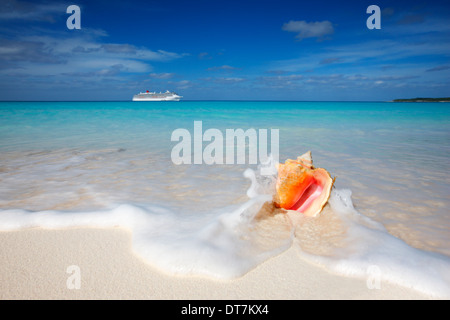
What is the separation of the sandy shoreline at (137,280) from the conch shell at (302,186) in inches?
30.0

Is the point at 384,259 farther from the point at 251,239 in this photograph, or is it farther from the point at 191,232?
the point at 191,232

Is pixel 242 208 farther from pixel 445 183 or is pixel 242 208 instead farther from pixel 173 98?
pixel 173 98

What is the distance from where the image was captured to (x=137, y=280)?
5.47 ft

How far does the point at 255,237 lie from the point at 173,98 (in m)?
93.1

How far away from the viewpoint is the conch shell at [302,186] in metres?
2.62

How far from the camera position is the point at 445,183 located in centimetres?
384

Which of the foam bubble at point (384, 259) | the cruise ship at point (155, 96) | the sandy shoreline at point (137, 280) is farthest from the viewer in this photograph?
the cruise ship at point (155, 96)

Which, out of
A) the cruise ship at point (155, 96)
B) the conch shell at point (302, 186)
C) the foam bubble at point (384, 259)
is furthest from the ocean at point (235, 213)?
the cruise ship at point (155, 96)

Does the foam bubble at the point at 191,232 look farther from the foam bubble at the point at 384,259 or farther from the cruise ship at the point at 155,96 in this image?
the cruise ship at the point at 155,96

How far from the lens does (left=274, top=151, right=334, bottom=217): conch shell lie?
2.62m

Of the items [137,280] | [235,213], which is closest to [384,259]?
[235,213]

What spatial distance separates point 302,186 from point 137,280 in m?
A: 1.87

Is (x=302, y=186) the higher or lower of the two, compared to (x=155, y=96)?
lower

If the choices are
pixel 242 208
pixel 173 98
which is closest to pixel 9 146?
pixel 242 208
